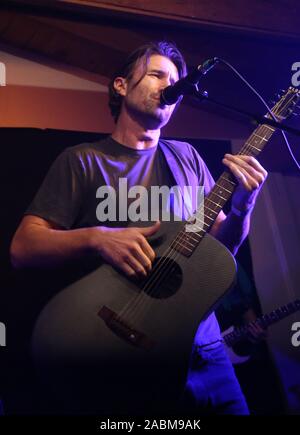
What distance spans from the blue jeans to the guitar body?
0.28 ft

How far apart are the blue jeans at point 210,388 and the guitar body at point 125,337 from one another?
0.28 ft

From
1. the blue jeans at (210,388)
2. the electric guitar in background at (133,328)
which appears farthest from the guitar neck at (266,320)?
Result: the electric guitar in background at (133,328)

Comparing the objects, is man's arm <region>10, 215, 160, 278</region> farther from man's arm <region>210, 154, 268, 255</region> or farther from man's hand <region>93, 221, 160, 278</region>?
man's arm <region>210, 154, 268, 255</region>

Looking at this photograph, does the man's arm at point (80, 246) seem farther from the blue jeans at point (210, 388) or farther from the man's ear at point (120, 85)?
the man's ear at point (120, 85)

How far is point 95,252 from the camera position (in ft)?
4.15

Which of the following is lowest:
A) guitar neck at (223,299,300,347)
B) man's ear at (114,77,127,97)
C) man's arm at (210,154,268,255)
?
guitar neck at (223,299,300,347)

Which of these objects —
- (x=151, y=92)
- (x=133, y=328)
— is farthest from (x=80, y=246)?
(x=151, y=92)

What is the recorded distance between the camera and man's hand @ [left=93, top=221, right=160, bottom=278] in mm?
1183

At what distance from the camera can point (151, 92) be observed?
1.62 meters

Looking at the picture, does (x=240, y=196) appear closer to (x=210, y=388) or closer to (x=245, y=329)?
(x=210, y=388)

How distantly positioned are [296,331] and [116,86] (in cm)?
188

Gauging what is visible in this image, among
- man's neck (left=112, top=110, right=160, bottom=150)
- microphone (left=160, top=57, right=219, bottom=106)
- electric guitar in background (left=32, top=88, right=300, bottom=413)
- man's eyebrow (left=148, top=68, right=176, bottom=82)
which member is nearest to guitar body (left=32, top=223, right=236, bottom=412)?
electric guitar in background (left=32, top=88, right=300, bottom=413)

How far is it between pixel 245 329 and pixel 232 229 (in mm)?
1114

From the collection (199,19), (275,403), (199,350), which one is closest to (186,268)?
(199,350)
